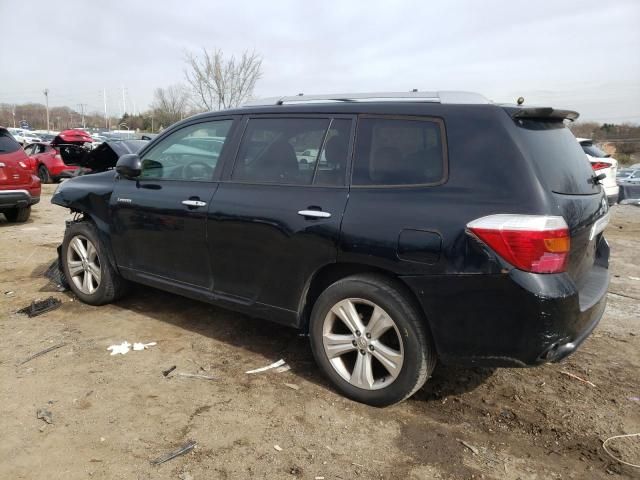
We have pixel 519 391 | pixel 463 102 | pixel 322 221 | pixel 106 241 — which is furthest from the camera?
pixel 106 241

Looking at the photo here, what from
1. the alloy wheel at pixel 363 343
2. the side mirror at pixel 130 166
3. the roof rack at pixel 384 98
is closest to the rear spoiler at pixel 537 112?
the roof rack at pixel 384 98

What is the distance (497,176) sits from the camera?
8.39 feet

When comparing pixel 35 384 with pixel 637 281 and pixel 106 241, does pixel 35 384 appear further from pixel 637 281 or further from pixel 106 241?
pixel 637 281

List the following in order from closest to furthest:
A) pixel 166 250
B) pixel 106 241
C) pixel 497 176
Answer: pixel 497 176, pixel 166 250, pixel 106 241

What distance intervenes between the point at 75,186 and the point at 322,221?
9.50 ft

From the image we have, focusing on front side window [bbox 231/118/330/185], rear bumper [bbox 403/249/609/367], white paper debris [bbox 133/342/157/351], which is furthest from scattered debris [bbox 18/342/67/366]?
rear bumper [bbox 403/249/609/367]

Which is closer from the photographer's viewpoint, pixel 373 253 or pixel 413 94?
pixel 373 253

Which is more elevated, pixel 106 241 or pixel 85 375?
pixel 106 241

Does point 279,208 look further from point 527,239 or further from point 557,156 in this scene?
point 557,156

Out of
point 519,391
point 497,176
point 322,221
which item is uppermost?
point 497,176

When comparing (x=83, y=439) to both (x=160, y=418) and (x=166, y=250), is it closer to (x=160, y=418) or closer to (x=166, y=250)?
(x=160, y=418)

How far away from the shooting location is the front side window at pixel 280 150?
129 inches

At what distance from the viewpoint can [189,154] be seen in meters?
4.05

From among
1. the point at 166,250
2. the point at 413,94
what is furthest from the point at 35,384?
the point at 413,94
